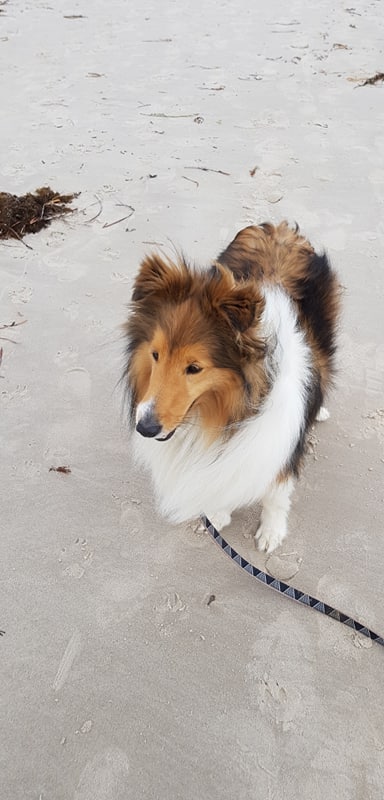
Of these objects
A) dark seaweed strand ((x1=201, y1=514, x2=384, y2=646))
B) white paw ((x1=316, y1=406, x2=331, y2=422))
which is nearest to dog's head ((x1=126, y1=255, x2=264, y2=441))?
dark seaweed strand ((x1=201, y1=514, x2=384, y2=646))

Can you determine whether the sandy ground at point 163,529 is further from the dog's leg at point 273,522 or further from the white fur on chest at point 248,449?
the white fur on chest at point 248,449

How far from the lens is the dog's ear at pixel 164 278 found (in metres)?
1.68

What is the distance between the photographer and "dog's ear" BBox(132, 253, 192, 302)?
1.68 m

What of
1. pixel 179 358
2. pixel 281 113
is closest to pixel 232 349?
pixel 179 358

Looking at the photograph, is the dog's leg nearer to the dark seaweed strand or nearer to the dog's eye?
the dark seaweed strand

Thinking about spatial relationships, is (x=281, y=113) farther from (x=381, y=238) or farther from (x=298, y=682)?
(x=298, y=682)

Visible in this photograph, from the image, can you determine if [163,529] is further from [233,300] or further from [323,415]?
[233,300]

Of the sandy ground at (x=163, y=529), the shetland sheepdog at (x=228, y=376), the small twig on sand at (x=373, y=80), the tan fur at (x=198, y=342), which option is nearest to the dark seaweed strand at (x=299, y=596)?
the sandy ground at (x=163, y=529)

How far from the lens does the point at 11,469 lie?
2.57 metres

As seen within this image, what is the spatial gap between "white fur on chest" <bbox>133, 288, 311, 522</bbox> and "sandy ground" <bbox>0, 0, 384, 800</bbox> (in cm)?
39

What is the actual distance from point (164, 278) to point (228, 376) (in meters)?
0.36

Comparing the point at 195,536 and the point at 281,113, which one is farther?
the point at 281,113

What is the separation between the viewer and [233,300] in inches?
61.2

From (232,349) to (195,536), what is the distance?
103 centimetres
